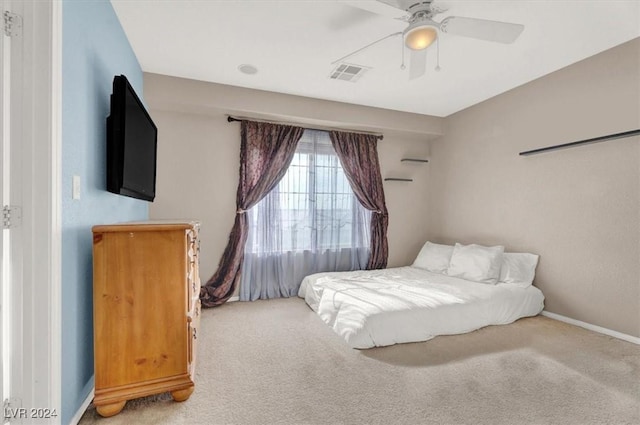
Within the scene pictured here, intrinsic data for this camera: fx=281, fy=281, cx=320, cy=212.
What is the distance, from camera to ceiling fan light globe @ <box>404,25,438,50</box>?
176 centimetres

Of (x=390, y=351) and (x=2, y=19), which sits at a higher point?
(x=2, y=19)

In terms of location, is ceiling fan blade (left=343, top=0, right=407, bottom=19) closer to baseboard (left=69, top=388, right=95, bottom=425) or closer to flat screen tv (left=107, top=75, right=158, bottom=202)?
flat screen tv (left=107, top=75, right=158, bottom=202)

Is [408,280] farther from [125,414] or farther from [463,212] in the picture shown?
[125,414]

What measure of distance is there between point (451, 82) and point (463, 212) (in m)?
1.80

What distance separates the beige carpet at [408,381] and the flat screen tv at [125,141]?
4.38 ft

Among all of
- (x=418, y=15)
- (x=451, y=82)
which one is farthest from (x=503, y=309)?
(x=418, y=15)

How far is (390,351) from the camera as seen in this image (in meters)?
2.25

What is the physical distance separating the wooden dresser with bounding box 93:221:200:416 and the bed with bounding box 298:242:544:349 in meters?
1.32

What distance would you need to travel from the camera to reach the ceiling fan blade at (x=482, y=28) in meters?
1.74

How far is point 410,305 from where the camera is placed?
248cm

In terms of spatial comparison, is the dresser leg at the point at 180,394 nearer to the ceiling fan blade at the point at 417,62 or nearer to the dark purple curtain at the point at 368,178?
the ceiling fan blade at the point at 417,62

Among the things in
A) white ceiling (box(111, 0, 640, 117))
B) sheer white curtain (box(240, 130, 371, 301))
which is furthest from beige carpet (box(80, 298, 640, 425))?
white ceiling (box(111, 0, 640, 117))

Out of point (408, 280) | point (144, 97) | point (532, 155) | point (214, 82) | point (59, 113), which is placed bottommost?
point (408, 280)

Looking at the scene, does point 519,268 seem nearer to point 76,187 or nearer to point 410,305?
point 410,305
